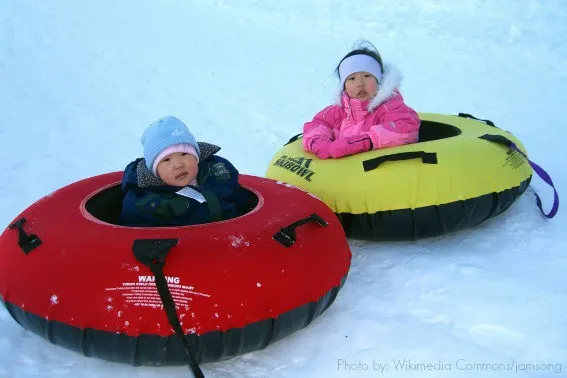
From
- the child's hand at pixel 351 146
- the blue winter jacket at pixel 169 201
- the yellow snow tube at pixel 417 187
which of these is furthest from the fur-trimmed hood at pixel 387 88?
the blue winter jacket at pixel 169 201

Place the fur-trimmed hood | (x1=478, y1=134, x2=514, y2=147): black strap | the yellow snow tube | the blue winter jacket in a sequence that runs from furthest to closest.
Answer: the fur-trimmed hood, (x1=478, y1=134, x2=514, y2=147): black strap, the yellow snow tube, the blue winter jacket

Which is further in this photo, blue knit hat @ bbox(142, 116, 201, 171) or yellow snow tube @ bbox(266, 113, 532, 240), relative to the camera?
yellow snow tube @ bbox(266, 113, 532, 240)

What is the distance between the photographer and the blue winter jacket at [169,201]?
2.97 meters

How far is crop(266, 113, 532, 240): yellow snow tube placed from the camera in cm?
328

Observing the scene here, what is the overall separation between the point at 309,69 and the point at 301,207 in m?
6.27

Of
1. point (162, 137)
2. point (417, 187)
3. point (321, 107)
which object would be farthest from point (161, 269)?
point (321, 107)

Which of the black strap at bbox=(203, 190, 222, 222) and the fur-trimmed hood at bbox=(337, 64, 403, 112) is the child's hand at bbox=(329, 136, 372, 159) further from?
the black strap at bbox=(203, 190, 222, 222)

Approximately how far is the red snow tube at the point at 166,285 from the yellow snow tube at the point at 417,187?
2.61ft

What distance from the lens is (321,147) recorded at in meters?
3.77

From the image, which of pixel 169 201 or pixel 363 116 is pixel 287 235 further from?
pixel 363 116

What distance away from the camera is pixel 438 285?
9.79ft

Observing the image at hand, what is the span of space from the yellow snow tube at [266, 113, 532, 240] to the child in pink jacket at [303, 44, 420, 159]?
14 centimetres

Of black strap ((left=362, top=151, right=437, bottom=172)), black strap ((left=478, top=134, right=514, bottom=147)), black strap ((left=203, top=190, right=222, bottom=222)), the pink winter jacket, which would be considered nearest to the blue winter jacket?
black strap ((left=203, top=190, right=222, bottom=222))

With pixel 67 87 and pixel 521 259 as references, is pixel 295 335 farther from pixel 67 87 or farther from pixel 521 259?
pixel 67 87
